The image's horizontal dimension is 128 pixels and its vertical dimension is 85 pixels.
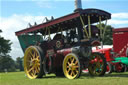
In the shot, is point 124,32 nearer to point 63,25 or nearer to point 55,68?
point 63,25

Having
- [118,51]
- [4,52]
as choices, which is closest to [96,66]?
[118,51]

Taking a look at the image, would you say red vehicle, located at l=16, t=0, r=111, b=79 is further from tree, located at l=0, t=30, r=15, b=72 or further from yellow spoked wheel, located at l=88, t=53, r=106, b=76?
tree, located at l=0, t=30, r=15, b=72

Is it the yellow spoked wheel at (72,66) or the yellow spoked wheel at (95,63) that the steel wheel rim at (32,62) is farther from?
the yellow spoked wheel at (95,63)

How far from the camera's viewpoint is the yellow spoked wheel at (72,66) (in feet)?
29.3

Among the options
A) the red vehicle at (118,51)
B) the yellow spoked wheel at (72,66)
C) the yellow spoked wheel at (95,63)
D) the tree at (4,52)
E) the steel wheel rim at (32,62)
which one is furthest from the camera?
the tree at (4,52)

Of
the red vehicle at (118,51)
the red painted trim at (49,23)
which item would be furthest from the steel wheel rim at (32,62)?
the red vehicle at (118,51)

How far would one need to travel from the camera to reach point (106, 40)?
48.0 meters

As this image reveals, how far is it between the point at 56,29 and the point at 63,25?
0.92m

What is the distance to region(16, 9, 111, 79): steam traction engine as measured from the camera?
31.0ft

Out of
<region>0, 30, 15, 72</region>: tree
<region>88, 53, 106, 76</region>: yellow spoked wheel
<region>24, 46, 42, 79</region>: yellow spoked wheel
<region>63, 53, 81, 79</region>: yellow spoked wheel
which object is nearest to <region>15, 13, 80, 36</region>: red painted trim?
<region>24, 46, 42, 79</region>: yellow spoked wheel

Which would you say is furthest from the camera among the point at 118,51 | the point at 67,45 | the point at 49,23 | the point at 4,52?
the point at 4,52

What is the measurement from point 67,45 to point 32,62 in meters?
2.39

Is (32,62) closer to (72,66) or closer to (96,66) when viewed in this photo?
(72,66)

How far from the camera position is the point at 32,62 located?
11.5 metres
